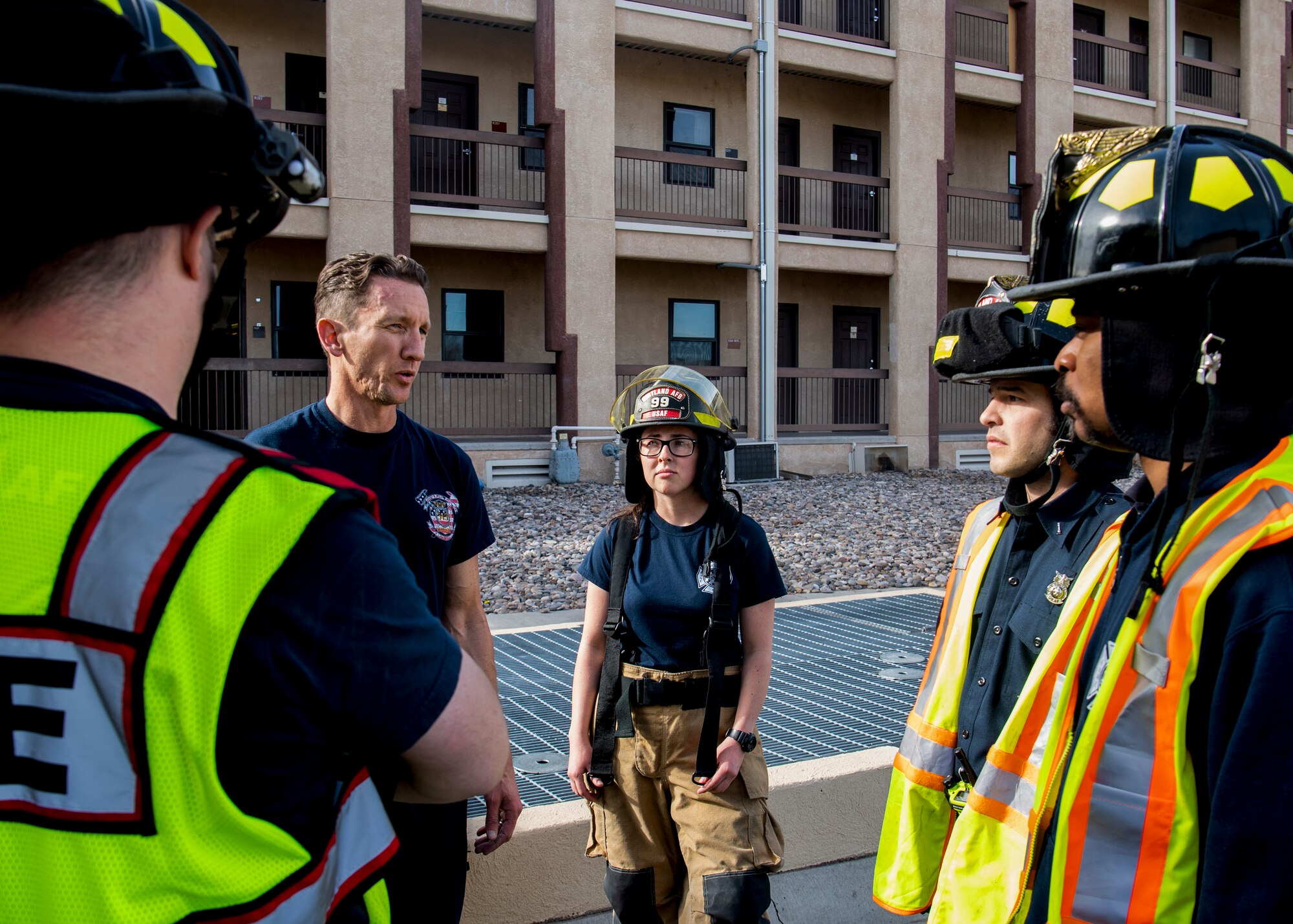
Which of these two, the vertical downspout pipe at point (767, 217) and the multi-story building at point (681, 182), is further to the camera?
the vertical downspout pipe at point (767, 217)

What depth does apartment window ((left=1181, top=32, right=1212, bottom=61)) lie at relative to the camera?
941 inches

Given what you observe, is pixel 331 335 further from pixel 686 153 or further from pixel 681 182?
pixel 686 153

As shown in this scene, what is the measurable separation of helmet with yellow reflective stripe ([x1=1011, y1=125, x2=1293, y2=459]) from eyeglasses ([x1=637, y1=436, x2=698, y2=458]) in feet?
5.24

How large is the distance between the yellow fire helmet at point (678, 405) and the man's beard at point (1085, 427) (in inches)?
60.1

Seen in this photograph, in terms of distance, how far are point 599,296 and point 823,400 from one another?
5962mm

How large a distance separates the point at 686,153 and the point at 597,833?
18.0 meters

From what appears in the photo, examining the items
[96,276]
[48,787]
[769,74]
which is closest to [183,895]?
[48,787]

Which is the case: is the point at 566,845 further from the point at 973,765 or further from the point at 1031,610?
the point at 1031,610

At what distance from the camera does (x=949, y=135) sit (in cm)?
1958

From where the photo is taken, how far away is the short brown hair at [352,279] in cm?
281

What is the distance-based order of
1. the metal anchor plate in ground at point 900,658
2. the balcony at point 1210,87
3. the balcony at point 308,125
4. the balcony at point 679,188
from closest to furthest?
1. the metal anchor plate in ground at point 900,658
2. the balcony at point 308,125
3. the balcony at point 679,188
4. the balcony at point 1210,87

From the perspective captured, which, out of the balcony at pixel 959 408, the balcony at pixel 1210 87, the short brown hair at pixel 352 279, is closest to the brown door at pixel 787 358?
the balcony at pixel 959 408

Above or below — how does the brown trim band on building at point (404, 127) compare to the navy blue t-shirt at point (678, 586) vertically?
above

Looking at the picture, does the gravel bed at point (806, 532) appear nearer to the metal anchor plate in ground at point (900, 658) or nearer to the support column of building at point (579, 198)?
the support column of building at point (579, 198)
